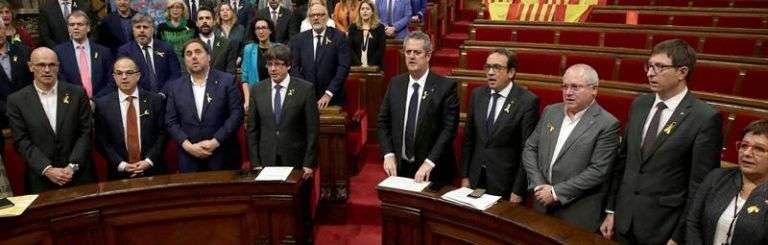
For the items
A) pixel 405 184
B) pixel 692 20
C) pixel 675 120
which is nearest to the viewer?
pixel 675 120

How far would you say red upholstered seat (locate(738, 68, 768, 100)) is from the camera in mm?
2195

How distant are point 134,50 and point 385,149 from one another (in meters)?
1.14

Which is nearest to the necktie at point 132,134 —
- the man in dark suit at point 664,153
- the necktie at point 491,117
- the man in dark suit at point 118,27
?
the man in dark suit at point 118,27

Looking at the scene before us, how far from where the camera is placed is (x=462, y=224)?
1.47 metres

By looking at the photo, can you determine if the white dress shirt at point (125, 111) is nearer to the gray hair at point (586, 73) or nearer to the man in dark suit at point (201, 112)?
the man in dark suit at point (201, 112)

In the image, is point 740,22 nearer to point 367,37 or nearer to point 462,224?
point 367,37

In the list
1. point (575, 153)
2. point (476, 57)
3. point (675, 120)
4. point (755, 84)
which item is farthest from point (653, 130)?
point (476, 57)

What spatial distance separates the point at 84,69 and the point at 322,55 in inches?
35.6

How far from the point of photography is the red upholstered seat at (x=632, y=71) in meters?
2.50

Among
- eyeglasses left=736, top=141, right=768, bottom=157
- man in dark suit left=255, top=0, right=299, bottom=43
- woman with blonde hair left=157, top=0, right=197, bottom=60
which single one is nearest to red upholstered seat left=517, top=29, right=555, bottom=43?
man in dark suit left=255, top=0, right=299, bottom=43

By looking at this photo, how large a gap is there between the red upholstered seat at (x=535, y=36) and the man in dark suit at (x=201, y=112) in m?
1.80

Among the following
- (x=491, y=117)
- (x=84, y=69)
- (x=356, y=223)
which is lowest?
(x=356, y=223)

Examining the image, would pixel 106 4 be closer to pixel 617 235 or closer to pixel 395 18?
pixel 395 18

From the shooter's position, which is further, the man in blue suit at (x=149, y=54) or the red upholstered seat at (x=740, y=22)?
the red upholstered seat at (x=740, y=22)
